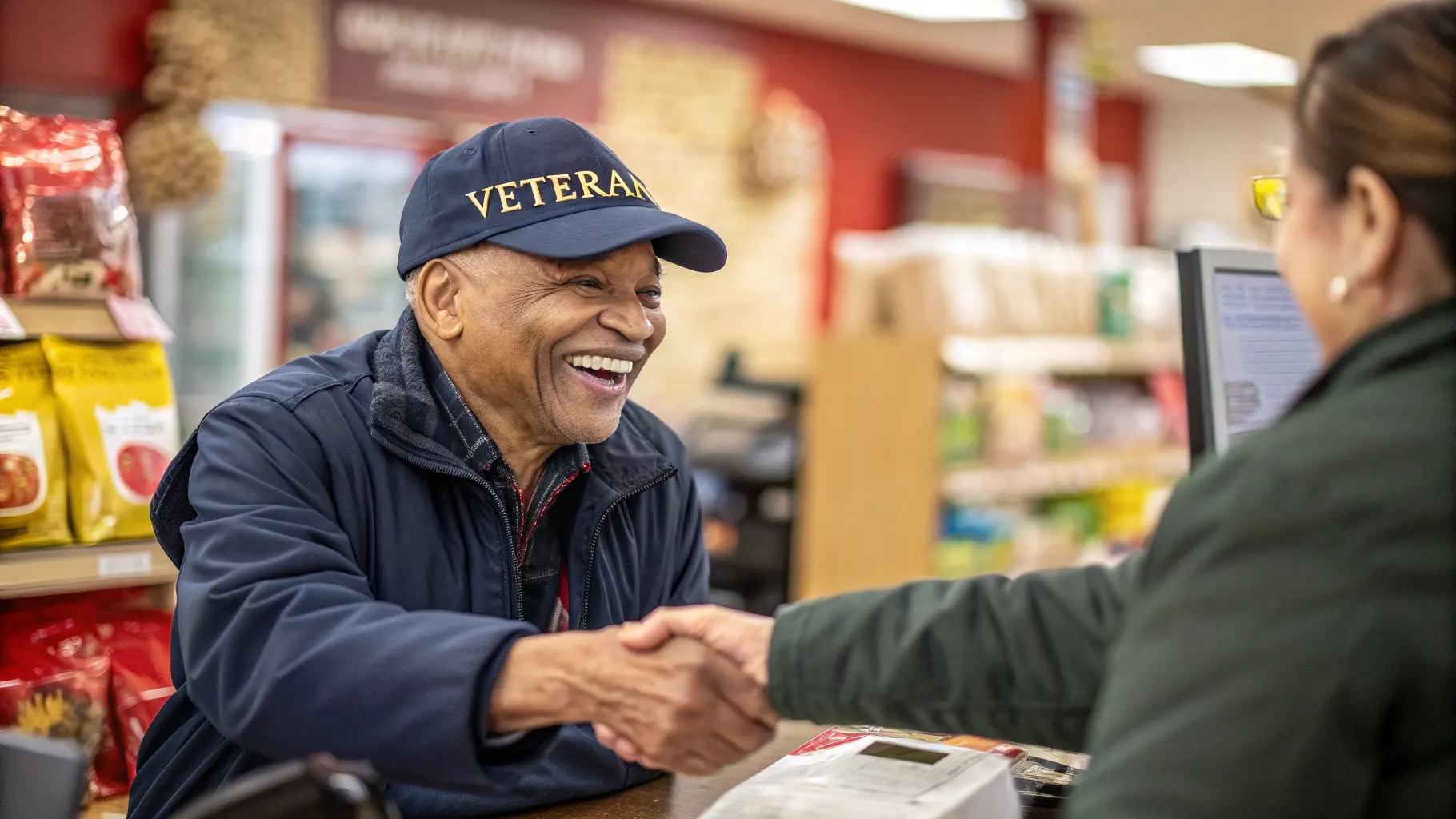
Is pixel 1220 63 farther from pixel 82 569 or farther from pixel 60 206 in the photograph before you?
pixel 82 569

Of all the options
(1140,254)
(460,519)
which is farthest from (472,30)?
(460,519)

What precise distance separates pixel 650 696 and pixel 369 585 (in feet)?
1.39

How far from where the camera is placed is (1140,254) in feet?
23.9

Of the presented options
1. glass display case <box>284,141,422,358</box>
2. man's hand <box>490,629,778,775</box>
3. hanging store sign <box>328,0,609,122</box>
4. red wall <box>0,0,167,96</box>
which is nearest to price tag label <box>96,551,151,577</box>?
man's hand <box>490,629,778,775</box>

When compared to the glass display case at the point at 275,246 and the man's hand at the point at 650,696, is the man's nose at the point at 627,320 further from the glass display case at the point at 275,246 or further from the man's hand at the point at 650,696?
the glass display case at the point at 275,246

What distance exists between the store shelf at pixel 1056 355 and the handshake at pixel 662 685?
152 inches

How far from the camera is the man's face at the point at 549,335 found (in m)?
1.87

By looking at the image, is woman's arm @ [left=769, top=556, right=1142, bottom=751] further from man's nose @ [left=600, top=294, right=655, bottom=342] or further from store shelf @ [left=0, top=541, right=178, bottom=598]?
store shelf @ [left=0, top=541, right=178, bottom=598]

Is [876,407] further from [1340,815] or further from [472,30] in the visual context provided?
[1340,815]

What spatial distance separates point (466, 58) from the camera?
7254mm

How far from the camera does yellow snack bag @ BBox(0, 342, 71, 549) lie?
78.7 inches

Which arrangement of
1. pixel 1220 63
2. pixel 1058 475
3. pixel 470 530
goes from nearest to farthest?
pixel 470 530, pixel 1058 475, pixel 1220 63

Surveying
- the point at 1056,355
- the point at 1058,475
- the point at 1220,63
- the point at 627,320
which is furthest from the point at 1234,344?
the point at 1220,63

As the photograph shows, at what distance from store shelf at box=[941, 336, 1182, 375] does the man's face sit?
343cm
